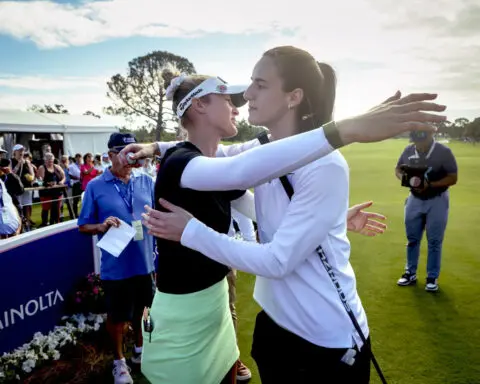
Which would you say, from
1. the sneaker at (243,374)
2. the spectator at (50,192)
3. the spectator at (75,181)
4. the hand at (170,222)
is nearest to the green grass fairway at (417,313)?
the sneaker at (243,374)

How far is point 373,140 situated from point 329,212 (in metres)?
0.36

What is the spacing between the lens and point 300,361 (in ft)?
5.36

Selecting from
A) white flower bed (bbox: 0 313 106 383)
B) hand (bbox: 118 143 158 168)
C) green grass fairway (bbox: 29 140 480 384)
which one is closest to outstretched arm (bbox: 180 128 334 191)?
green grass fairway (bbox: 29 140 480 384)

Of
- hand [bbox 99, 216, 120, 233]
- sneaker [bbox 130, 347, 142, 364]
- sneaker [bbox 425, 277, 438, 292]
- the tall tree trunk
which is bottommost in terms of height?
sneaker [bbox 130, 347, 142, 364]

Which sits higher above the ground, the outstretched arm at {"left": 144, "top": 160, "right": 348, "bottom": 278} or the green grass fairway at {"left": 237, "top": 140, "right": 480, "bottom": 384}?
the outstretched arm at {"left": 144, "top": 160, "right": 348, "bottom": 278}

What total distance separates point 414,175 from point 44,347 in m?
5.28

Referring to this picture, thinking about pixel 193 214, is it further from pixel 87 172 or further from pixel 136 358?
pixel 87 172

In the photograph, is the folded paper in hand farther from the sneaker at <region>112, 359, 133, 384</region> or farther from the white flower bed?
the white flower bed

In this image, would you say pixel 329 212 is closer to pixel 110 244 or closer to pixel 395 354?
pixel 110 244

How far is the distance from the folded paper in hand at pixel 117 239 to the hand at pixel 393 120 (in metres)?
2.77

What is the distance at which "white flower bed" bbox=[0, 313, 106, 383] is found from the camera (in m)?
3.58

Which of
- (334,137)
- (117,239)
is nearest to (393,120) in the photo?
(334,137)

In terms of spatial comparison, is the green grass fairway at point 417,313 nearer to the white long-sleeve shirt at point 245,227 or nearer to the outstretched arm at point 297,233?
the outstretched arm at point 297,233

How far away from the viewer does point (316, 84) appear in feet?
5.63
